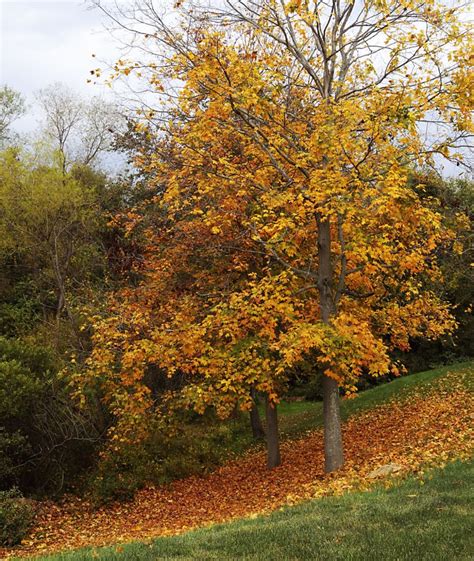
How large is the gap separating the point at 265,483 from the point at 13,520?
5503 millimetres

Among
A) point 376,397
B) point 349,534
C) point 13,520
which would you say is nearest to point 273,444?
point 13,520

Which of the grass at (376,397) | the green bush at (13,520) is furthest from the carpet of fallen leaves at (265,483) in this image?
the grass at (376,397)

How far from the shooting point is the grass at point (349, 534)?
18.6ft

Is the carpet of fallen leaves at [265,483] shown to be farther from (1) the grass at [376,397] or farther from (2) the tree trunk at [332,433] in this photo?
(1) the grass at [376,397]

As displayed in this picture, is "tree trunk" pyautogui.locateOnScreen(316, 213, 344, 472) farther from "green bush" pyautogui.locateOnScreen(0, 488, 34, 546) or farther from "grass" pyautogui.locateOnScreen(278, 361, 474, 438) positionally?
"grass" pyautogui.locateOnScreen(278, 361, 474, 438)

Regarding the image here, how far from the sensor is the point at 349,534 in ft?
20.6

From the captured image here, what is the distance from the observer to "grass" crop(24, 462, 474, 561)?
566cm

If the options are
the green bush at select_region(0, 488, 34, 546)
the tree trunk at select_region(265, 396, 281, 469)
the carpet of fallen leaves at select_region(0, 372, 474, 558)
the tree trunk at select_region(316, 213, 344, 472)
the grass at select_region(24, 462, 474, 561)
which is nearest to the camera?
the grass at select_region(24, 462, 474, 561)

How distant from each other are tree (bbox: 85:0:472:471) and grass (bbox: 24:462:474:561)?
291cm

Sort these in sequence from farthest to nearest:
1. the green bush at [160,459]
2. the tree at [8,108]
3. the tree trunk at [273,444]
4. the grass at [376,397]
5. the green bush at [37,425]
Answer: the tree at [8,108], the grass at [376,397], the tree trunk at [273,444], the green bush at [160,459], the green bush at [37,425]

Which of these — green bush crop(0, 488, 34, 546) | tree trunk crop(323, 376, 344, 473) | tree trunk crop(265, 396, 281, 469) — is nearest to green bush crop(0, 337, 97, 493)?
green bush crop(0, 488, 34, 546)

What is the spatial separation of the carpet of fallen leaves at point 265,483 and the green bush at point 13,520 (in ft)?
0.86

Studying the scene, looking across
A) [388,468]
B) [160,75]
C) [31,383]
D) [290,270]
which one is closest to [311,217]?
[290,270]

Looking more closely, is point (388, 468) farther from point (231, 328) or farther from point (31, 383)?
point (31, 383)
